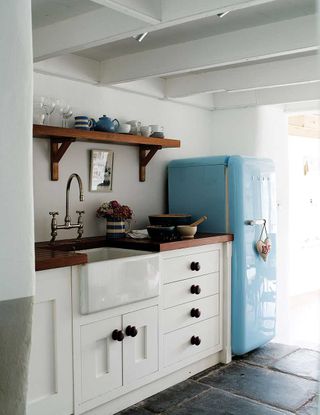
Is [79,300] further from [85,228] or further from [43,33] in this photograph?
[43,33]

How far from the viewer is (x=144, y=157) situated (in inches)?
151

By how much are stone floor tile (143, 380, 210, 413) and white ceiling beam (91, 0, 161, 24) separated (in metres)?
2.07

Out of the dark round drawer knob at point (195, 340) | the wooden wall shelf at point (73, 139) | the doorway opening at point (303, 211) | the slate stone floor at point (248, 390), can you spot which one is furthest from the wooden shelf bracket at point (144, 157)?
the doorway opening at point (303, 211)

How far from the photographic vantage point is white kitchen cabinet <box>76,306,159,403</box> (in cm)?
258

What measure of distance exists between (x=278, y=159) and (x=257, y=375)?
2.14 meters

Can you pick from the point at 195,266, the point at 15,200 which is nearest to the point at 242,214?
the point at 195,266

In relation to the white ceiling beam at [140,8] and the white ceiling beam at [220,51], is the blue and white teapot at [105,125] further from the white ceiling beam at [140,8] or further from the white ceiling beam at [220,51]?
the white ceiling beam at [140,8]

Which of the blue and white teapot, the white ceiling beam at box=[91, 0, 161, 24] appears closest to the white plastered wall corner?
the white ceiling beam at box=[91, 0, 161, 24]

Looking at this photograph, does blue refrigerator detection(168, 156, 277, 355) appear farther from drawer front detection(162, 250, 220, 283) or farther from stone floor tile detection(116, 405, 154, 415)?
stone floor tile detection(116, 405, 154, 415)

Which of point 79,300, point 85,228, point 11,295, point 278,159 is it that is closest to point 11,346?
point 11,295

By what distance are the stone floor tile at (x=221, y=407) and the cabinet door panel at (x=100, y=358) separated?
404mm

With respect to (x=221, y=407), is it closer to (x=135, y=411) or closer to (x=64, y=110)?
(x=135, y=411)

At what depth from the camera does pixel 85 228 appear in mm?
3439

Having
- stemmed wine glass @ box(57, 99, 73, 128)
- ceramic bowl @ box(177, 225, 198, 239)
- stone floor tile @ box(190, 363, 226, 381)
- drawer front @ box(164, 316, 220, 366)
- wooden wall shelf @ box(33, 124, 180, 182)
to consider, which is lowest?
stone floor tile @ box(190, 363, 226, 381)
